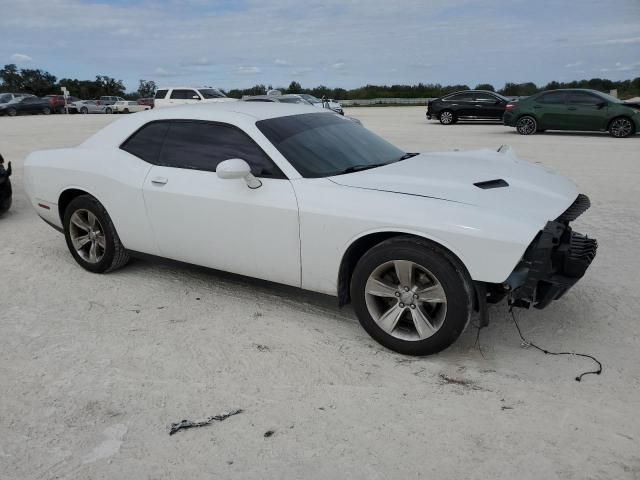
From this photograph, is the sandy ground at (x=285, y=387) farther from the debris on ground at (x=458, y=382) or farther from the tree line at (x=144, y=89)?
the tree line at (x=144, y=89)

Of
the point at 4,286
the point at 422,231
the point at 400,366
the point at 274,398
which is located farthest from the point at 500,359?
the point at 4,286

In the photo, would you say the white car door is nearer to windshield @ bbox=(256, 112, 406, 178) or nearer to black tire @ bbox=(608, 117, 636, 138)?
windshield @ bbox=(256, 112, 406, 178)

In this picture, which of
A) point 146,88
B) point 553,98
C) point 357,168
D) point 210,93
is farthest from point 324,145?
point 146,88

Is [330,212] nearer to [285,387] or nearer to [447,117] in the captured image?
[285,387]

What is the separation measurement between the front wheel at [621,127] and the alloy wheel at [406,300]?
49.7 feet

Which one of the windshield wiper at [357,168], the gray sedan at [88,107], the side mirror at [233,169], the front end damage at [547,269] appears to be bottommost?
the gray sedan at [88,107]

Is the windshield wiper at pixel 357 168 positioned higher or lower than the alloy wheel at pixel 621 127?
higher

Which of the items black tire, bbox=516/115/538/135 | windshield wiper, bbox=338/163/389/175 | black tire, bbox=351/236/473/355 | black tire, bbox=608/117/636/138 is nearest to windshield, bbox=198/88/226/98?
black tire, bbox=516/115/538/135

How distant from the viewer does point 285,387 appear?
3158mm

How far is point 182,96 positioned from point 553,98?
15.0 m

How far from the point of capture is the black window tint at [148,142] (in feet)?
14.7

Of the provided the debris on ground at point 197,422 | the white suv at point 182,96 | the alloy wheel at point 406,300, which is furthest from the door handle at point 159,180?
the white suv at point 182,96

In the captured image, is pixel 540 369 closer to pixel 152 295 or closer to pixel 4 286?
pixel 152 295

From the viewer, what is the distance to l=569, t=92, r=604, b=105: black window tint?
16.2m
